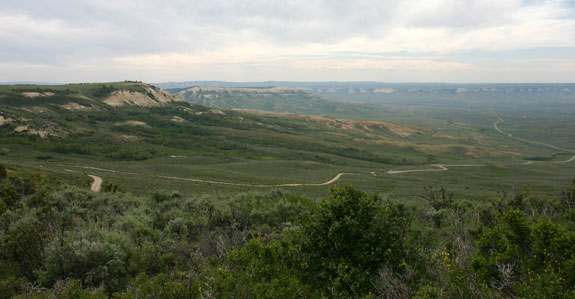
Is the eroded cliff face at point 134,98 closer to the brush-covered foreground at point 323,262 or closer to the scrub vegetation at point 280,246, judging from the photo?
the scrub vegetation at point 280,246

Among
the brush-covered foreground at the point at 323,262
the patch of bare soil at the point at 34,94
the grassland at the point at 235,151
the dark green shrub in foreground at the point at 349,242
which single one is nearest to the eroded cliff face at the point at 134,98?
the grassland at the point at 235,151

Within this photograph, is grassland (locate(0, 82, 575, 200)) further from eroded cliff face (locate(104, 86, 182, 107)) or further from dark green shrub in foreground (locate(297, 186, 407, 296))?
dark green shrub in foreground (locate(297, 186, 407, 296))

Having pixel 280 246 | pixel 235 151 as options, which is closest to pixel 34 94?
pixel 235 151

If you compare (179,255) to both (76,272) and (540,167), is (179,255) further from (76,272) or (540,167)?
(540,167)

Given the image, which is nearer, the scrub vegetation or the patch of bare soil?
the scrub vegetation

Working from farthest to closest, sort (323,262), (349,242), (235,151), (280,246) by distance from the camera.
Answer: (235,151) → (280,246) → (349,242) → (323,262)

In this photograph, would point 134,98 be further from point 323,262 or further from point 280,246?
point 323,262

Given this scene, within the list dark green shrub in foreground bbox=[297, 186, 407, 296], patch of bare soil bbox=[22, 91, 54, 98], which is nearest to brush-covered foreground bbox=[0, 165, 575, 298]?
dark green shrub in foreground bbox=[297, 186, 407, 296]

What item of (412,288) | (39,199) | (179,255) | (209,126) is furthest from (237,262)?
(209,126)

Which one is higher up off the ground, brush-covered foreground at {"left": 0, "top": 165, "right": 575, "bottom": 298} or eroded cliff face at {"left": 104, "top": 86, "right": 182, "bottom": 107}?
eroded cliff face at {"left": 104, "top": 86, "right": 182, "bottom": 107}

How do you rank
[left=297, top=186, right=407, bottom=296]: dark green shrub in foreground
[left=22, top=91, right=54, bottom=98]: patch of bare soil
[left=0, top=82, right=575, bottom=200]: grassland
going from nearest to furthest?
[left=297, top=186, right=407, bottom=296]: dark green shrub in foreground
[left=0, top=82, right=575, bottom=200]: grassland
[left=22, top=91, right=54, bottom=98]: patch of bare soil

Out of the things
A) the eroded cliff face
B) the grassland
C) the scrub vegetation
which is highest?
the eroded cliff face

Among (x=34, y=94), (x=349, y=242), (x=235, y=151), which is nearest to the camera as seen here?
(x=349, y=242)

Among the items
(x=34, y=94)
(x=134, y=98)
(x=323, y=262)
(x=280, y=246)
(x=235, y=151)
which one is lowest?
(x=235, y=151)
